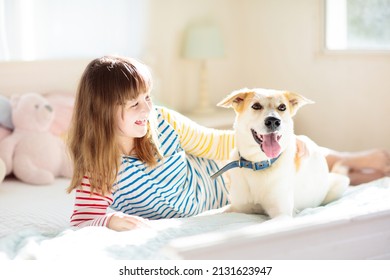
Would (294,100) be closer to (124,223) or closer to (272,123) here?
(272,123)

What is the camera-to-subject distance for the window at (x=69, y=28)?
333cm

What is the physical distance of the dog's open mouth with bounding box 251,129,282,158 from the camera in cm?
159

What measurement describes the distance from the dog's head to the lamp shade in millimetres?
2272

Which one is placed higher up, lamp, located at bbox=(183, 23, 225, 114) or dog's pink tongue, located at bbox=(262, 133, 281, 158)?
lamp, located at bbox=(183, 23, 225, 114)

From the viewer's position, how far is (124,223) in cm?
154

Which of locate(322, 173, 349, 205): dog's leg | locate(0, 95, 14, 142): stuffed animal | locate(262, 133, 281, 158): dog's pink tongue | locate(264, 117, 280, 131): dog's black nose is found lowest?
locate(322, 173, 349, 205): dog's leg

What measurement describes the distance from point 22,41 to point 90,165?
196 centimetres

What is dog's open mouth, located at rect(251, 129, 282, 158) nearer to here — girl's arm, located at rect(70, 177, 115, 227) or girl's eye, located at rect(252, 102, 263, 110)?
girl's eye, located at rect(252, 102, 263, 110)

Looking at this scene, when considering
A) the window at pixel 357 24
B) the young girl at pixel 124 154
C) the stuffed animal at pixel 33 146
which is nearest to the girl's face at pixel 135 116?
the young girl at pixel 124 154

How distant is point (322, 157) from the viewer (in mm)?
1858

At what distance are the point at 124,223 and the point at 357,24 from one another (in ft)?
8.66

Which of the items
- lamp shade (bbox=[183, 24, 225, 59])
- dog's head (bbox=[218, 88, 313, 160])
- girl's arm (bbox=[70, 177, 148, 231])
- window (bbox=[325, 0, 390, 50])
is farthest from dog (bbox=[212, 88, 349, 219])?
lamp shade (bbox=[183, 24, 225, 59])

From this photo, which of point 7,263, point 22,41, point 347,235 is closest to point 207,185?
point 347,235

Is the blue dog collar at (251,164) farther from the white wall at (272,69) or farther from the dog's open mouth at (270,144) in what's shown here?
the white wall at (272,69)
